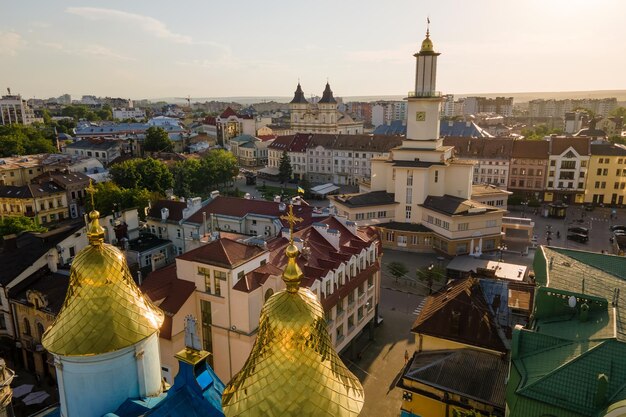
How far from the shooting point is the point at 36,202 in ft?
204

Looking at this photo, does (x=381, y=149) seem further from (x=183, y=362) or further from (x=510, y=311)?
(x=183, y=362)

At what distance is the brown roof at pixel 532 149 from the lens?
7488 cm

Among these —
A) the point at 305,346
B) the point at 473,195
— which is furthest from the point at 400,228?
the point at 305,346

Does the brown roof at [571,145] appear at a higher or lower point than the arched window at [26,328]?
higher

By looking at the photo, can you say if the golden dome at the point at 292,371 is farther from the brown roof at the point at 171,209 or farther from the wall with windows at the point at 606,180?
the wall with windows at the point at 606,180

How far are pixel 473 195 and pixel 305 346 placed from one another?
59.0m

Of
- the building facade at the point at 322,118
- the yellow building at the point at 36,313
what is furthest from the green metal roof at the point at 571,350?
the building facade at the point at 322,118

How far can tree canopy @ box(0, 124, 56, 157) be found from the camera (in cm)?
9831

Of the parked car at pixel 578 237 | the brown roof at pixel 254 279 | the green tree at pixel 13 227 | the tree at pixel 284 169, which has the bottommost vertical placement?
the parked car at pixel 578 237

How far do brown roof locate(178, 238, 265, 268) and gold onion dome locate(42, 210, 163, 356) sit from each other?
35.9ft

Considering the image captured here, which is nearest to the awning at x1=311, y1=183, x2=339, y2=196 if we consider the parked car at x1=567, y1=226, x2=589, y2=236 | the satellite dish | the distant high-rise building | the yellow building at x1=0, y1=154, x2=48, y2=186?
the parked car at x1=567, y1=226, x2=589, y2=236

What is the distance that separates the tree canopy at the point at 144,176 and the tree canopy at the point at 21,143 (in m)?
46.1

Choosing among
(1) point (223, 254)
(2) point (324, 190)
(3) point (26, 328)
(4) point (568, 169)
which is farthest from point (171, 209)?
(4) point (568, 169)

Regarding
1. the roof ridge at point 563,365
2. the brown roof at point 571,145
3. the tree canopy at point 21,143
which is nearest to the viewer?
the roof ridge at point 563,365
